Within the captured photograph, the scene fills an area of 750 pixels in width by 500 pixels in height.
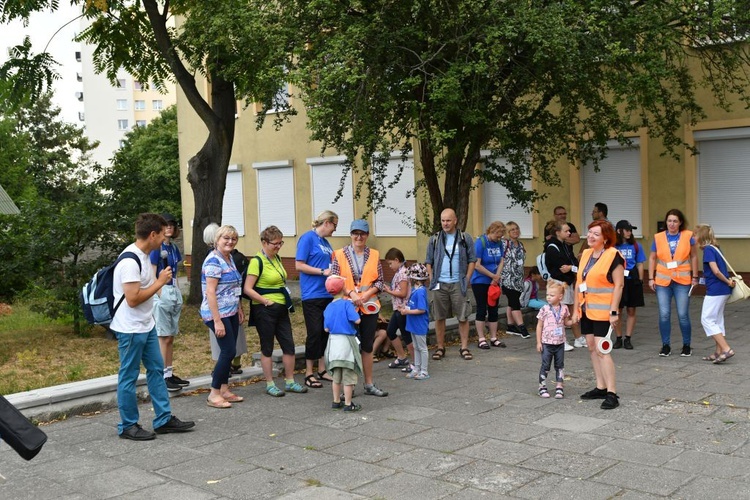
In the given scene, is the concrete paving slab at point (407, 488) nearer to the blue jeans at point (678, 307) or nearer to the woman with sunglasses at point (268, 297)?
the woman with sunglasses at point (268, 297)

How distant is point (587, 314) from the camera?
808 centimetres

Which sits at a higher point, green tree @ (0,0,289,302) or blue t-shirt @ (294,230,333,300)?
green tree @ (0,0,289,302)

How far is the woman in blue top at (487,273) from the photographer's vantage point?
39.2ft

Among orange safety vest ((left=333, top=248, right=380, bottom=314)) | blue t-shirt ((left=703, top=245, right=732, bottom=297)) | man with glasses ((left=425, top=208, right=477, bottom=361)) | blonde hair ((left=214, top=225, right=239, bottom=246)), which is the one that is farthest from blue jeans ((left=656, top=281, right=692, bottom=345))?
blonde hair ((left=214, top=225, right=239, bottom=246))

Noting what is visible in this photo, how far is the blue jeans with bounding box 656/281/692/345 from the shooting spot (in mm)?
10617

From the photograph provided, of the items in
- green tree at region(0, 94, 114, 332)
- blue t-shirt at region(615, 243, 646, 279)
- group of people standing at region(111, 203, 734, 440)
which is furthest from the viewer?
green tree at region(0, 94, 114, 332)

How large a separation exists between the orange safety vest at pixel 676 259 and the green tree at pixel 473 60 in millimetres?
2334

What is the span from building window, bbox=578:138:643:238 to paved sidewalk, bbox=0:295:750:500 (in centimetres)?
999

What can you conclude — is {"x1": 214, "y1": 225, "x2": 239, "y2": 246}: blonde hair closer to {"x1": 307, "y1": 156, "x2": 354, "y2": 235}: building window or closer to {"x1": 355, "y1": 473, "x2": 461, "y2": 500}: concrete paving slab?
{"x1": 355, "y1": 473, "x2": 461, "y2": 500}: concrete paving slab

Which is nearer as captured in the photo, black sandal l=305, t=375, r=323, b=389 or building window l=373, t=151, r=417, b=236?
black sandal l=305, t=375, r=323, b=389

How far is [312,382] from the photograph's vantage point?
942 centimetres

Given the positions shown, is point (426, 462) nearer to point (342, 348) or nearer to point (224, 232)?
point (342, 348)

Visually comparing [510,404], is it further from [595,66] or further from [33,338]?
[33,338]

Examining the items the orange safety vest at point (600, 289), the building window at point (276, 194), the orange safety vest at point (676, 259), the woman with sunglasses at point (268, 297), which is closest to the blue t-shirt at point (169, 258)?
the woman with sunglasses at point (268, 297)
